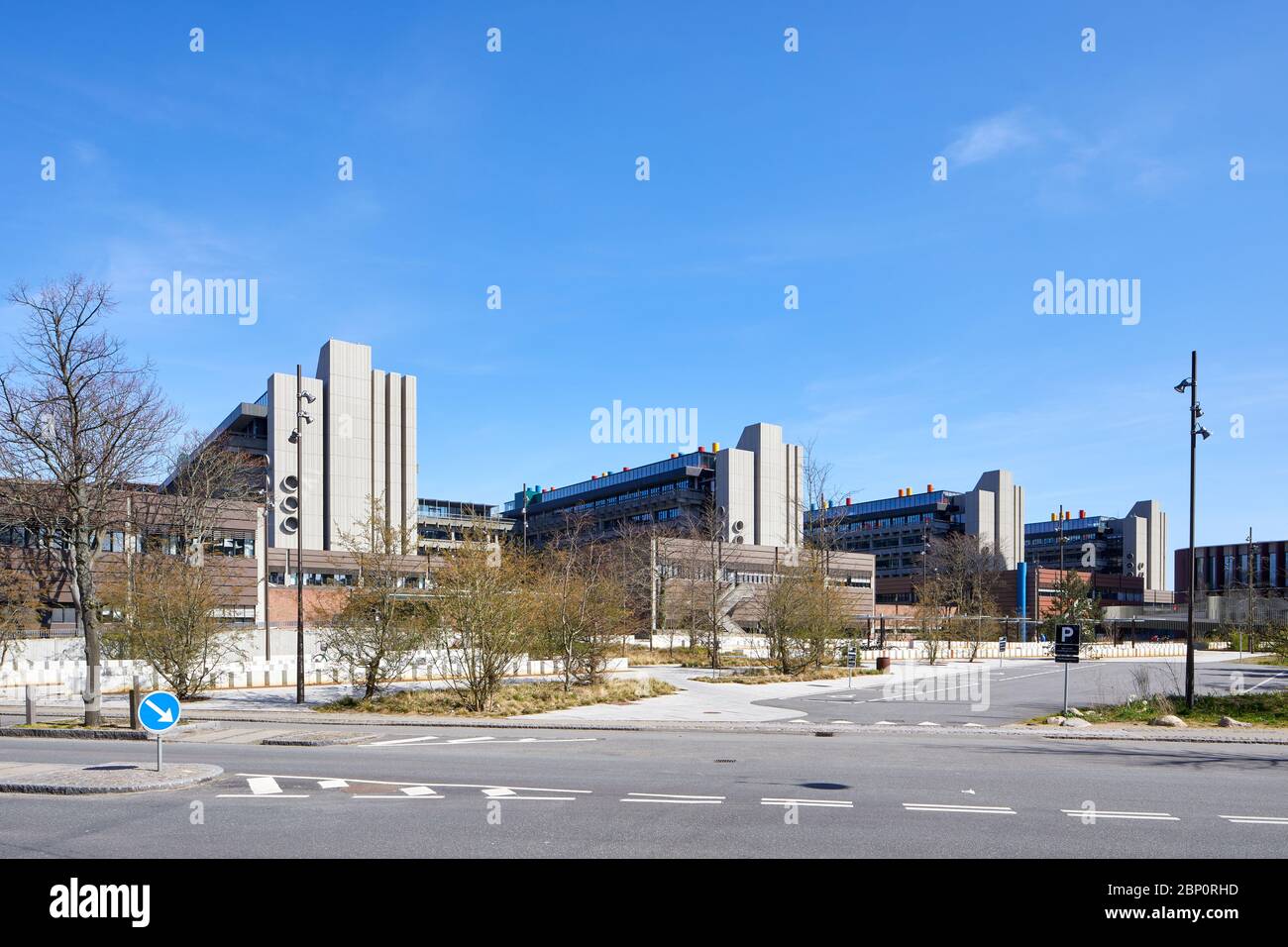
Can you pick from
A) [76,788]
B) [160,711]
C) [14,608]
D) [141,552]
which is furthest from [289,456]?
[76,788]

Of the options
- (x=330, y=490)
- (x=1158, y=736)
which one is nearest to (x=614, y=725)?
(x=1158, y=736)

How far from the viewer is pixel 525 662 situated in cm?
4134

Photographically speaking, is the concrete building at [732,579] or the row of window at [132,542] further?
the concrete building at [732,579]

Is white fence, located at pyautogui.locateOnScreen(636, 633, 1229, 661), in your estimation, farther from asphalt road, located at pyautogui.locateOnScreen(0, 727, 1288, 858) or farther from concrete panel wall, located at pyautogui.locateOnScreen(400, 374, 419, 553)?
asphalt road, located at pyautogui.locateOnScreen(0, 727, 1288, 858)

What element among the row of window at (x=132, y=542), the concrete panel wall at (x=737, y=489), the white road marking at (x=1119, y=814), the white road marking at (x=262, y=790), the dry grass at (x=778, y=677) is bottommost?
the dry grass at (x=778, y=677)

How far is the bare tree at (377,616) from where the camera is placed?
2844cm

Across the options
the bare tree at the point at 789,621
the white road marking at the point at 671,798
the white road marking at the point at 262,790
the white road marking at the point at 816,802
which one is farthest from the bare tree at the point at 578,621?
the white road marking at the point at 816,802

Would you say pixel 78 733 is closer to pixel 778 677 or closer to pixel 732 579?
pixel 778 677

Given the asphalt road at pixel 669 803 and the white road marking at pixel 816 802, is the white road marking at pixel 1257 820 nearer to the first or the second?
the asphalt road at pixel 669 803

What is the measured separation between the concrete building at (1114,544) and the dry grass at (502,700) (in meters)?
121

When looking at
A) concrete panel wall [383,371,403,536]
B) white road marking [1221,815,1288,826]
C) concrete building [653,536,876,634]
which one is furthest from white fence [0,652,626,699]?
concrete panel wall [383,371,403,536]

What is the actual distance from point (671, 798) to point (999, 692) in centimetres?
2946
